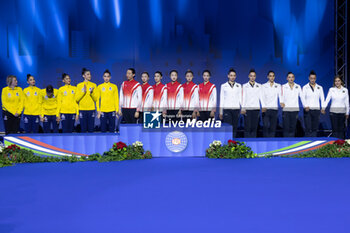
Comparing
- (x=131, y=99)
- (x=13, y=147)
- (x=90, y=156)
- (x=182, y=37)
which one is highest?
(x=182, y=37)

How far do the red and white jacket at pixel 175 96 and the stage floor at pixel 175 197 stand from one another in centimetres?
230

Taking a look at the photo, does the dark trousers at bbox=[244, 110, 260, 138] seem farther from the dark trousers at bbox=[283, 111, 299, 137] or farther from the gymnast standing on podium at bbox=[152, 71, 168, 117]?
the gymnast standing on podium at bbox=[152, 71, 168, 117]

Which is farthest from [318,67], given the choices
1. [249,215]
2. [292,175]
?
[249,215]

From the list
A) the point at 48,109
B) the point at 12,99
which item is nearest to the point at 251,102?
the point at 48,109

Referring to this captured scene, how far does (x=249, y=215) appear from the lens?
3537mm

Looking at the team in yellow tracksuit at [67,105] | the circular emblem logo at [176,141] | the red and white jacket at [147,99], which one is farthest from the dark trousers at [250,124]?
the team in yellow tracksuit at [67,105]

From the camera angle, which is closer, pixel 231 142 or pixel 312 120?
pixel 231 142

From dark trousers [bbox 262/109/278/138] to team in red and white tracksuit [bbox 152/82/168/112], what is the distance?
242 cm

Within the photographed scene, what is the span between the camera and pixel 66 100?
8383 millimetres

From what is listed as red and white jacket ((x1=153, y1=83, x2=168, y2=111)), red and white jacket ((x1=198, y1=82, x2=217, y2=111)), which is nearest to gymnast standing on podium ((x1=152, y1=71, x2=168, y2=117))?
red and white jacket ((x1=153, y1=83, x2=168, y2=111))

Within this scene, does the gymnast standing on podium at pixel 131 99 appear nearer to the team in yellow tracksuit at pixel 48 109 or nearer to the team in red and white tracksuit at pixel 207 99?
the team in red and white tracksuit at pixel 207 99

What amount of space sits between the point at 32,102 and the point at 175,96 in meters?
3.44

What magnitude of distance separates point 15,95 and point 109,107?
2.26 meters

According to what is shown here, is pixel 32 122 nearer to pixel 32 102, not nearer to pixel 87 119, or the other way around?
pixel 32 102
